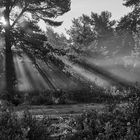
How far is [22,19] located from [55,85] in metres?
6.67

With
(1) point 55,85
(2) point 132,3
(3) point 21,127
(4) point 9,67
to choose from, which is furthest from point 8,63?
(3) point 21,127

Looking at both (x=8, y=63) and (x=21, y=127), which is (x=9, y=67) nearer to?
(x=8, y=63)

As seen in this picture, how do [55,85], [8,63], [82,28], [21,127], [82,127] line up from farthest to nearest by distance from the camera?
[82,28] → [55,85] → [8,63] → [82,127] → [21,127]

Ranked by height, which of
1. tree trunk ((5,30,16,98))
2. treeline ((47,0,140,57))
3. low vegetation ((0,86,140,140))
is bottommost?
low vegetation ((0,86,140,140))

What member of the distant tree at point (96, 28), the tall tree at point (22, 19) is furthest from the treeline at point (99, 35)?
the tall tree at point (22, 19)

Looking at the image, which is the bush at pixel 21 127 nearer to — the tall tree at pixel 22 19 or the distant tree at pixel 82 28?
the tall tree at pixel 22 19

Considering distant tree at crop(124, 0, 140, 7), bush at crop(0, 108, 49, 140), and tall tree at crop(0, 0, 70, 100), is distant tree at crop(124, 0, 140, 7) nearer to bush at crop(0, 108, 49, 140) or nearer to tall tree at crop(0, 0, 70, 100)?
tall tree at crop(0, 0, 70, 100)

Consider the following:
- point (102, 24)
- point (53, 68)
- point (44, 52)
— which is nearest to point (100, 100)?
point (44, 52)

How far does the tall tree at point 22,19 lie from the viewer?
24.0 m

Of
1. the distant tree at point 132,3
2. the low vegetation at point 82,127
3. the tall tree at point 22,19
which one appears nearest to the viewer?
the low vegetation at point 82,127

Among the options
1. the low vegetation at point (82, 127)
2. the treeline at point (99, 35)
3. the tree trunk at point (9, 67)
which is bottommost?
the low vegetation at point (82, 127)

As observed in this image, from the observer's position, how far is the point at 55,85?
94.8 feet

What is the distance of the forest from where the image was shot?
762 centimetres

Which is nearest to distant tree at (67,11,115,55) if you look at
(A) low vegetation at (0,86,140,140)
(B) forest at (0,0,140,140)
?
(B) forest at (0,0,140,140)
